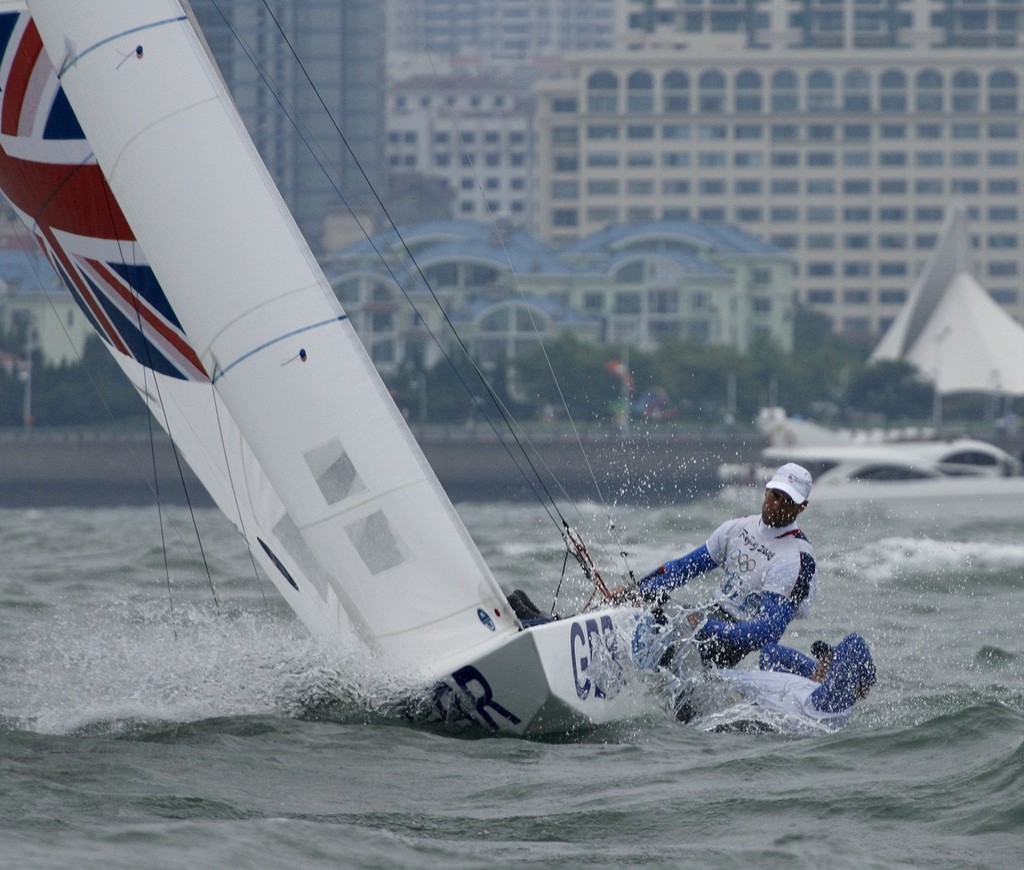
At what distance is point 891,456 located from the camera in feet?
87.4

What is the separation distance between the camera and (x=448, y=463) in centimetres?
4197

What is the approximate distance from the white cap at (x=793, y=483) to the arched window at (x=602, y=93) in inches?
2895

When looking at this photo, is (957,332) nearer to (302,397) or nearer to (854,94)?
(854,94)

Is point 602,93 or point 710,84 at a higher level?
point 710,84

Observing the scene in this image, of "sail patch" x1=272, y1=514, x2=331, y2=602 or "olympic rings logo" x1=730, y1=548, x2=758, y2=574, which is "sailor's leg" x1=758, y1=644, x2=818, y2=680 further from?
"sail patch" x1=272, y1=514, x2=331, y2=602

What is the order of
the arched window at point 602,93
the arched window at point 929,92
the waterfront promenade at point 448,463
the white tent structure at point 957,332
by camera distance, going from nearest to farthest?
the waterfront promenade at point 448,463
the white tent structure at point 957,332
the arched window at point 602,93
the arched window at point 929,92

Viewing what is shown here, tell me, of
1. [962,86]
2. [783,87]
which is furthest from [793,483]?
[962,86]

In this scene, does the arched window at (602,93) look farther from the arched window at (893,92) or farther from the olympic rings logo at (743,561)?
A: the olympic rings logo at (743,561)

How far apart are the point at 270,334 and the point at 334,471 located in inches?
17.4

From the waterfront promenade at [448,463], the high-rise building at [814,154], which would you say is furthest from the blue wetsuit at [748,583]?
the high-rise building at [814,154]

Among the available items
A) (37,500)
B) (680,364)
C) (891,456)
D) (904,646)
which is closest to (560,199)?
(680,364)

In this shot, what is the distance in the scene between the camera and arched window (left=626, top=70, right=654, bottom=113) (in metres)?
78.4

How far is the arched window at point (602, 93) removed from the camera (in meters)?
78.4

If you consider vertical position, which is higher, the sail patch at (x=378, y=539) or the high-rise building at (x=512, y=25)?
the high-rise building at (x=512, y=25)
